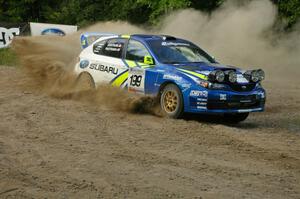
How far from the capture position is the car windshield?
437 inches

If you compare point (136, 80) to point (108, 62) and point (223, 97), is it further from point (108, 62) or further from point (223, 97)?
point (223, 97)

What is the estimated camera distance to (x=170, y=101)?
10453 mm

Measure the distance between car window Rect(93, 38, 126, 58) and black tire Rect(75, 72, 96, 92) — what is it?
1.84ft

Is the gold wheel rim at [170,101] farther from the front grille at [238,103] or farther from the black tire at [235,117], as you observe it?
the black tire at [235,117]

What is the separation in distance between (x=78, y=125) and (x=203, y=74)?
2.33 m

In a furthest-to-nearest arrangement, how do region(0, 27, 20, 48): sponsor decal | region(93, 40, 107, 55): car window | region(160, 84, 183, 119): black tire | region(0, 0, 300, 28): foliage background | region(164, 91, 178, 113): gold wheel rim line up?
region(0, 0, 300, 28): foliage background < region(0, 27, 20, 48): sponsor decal < region(93, 40, 107, 55): car window < region(164, 91, 178, 113): gold wheel rim < region(160, 84, 183, 119): black tire

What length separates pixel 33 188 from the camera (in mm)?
5902

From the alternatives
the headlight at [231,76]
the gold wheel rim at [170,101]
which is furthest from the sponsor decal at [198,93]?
the headlight at [231,76]

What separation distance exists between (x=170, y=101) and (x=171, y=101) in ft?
0.08

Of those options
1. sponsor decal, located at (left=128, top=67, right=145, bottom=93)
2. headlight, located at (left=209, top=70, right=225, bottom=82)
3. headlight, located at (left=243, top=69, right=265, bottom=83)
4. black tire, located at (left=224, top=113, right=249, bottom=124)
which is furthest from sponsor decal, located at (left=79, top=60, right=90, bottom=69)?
headlight, located at (left=243, top=69, right=265, bottom=83)

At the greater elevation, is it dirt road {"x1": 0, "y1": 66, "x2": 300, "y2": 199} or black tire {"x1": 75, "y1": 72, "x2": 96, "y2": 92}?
black tire {"x1": 75, "y1": 72, "x2": 96, "y2": 92}

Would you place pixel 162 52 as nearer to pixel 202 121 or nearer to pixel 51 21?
pixel 202 121

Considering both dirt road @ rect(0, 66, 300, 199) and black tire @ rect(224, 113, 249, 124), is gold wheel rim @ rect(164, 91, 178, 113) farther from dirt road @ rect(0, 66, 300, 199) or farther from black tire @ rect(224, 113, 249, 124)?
black tire @ rect(224, 113, 249, 124)

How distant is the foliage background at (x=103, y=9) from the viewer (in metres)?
26.7
